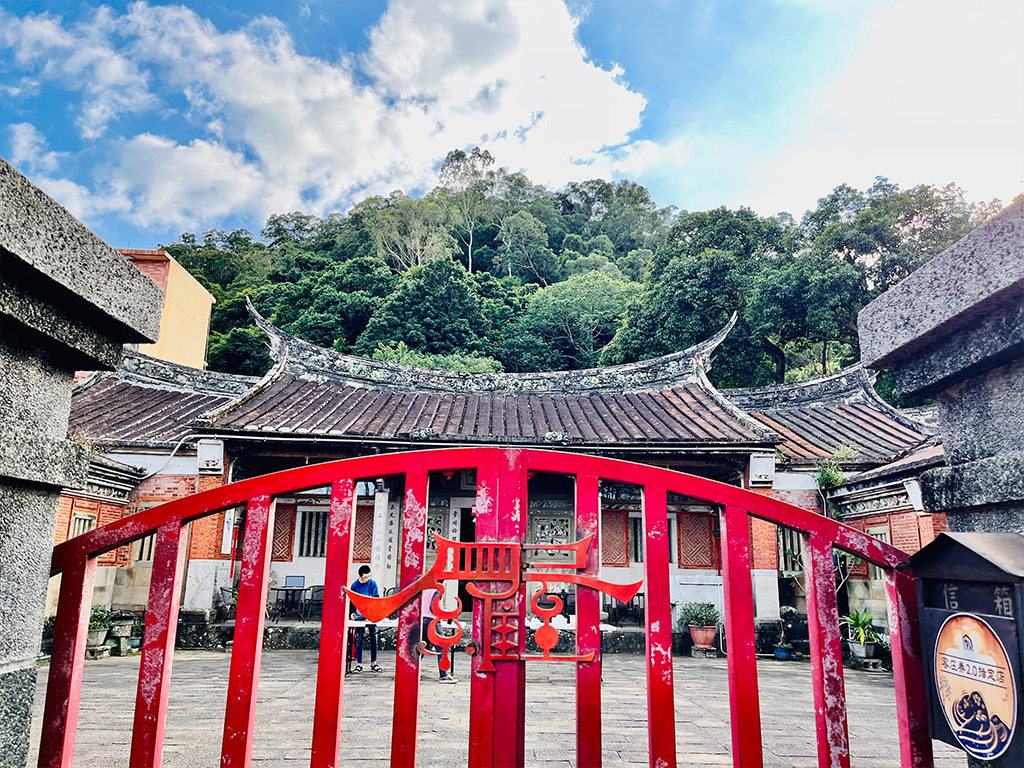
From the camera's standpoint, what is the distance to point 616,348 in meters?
21.8

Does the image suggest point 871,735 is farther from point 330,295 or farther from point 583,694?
point 330,295

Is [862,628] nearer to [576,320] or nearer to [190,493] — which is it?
[190,493]

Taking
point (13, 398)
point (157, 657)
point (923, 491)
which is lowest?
point (157, 657)

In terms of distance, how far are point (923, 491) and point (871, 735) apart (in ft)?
13.4

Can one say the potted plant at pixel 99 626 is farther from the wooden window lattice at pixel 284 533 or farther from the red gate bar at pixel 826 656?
the red gate bar at pixel 826 656

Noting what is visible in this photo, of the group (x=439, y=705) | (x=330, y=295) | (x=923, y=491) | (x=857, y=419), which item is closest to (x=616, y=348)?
(x=857, y=419)

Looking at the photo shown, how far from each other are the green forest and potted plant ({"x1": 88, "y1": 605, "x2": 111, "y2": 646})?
1295 centimetres

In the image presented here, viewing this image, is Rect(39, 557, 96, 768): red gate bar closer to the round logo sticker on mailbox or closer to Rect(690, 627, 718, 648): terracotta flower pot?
the round logo sticker on mailbox

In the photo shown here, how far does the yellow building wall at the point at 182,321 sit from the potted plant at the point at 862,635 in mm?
16559

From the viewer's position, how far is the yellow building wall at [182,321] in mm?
17672

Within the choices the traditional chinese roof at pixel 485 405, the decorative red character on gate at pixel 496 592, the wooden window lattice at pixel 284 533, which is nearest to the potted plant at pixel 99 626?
the wooden window lattice at pixel 284 533

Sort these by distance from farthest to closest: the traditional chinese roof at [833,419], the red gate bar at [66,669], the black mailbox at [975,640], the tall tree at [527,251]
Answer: the tall tree at [527,251]
the traditional chinese roof at [833,419]
the red gate bar at [66,669]
the black mailbox at [975,640]

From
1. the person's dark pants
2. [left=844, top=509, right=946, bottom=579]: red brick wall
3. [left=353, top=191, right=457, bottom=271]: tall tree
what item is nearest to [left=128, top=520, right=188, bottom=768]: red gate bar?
the person's dark pants

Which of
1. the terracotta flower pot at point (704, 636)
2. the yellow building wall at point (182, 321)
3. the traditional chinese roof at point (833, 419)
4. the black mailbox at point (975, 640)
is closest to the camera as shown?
the black mailbox at point (975, 640)
